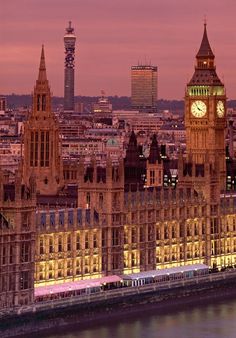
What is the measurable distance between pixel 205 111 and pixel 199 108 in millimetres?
363

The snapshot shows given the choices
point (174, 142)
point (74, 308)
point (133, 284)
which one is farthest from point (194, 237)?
point (174, 142)

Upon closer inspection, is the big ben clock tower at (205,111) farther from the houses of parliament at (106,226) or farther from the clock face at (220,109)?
the houses of parliament at (106,226)

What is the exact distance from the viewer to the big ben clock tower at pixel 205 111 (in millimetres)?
98688

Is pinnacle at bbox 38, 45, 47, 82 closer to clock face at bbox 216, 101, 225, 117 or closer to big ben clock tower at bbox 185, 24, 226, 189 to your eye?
big ben clock tower at bbox 185, 24, 226, 189

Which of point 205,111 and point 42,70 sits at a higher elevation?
point 42,70

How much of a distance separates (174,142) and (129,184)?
105760 millimetres

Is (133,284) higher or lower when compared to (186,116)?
lower

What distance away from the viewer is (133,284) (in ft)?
236

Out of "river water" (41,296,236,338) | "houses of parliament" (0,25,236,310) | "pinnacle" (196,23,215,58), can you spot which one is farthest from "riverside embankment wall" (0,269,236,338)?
"pinnacle" (196,23,215,58)

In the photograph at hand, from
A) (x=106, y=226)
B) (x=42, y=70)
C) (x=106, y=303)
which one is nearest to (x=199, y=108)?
(x=42, y=70)

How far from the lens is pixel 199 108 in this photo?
3893 inches

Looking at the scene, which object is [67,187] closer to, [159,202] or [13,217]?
[159,202]

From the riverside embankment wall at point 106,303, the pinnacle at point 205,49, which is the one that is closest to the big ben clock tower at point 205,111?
the pinnacle at point 205,49

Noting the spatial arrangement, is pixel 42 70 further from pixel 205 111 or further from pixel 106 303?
pixel 106 303
